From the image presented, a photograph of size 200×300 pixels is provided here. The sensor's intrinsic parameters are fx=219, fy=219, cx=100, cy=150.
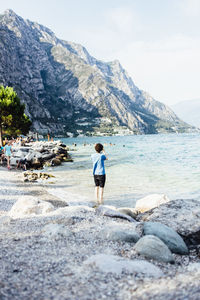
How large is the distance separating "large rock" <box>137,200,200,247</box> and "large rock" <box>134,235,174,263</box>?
1.58 meters

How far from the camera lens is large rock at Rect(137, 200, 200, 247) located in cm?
571

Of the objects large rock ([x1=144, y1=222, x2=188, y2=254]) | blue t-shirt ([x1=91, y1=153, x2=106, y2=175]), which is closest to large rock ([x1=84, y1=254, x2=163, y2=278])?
large rock ([x1=144, y1=222, x2=188, y2=254])

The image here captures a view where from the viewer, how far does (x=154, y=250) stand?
172 inches

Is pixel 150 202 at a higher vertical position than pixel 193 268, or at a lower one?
lower

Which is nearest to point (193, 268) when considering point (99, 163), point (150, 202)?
point (150, 202)

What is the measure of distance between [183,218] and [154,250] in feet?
7.61

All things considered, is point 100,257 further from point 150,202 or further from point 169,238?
point 150,202

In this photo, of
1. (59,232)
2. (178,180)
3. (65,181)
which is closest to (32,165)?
(65,181)

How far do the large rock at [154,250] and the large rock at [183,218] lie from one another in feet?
5.20

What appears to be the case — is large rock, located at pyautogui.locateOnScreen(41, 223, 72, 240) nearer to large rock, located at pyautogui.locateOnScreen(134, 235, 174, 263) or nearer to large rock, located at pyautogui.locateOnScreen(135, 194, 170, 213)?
large rock, located at pyautogui.locateOnScreen(134, 235, 174, 263)

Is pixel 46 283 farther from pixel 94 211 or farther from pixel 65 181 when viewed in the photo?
pixel 65 181

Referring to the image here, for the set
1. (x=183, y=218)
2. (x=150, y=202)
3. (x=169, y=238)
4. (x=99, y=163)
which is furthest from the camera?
(x=99, y=163)

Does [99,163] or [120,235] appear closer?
[120,235]

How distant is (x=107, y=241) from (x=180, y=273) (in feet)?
5.65
